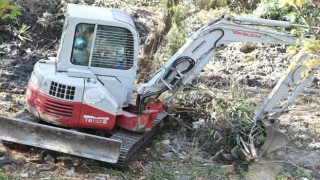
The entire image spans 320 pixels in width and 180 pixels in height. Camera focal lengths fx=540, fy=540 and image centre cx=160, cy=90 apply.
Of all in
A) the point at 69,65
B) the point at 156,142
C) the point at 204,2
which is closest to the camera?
the point at 69,65

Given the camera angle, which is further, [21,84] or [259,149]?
[21,84]

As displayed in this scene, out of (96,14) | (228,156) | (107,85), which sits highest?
(96,14)

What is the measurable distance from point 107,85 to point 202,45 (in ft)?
4.79

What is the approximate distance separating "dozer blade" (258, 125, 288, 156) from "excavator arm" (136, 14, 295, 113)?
1.28 meters

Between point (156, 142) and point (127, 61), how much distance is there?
1.47 meters

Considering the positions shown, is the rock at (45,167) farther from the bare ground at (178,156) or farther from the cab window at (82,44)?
the cab window at (82,44)

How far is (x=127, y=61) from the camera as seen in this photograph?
7617 mm

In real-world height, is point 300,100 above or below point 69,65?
below

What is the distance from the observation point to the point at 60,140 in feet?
23.3

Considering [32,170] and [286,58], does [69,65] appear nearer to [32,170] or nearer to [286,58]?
[32,170]

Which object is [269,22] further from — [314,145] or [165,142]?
[165,142]

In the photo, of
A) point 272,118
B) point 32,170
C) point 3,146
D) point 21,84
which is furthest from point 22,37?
point 272,118

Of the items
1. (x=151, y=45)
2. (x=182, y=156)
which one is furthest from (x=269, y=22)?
(x=151, y=45)

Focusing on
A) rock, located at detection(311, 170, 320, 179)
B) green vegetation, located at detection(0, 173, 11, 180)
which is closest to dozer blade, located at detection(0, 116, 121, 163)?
green vegetation, located at detection(0, 173, 11, 180)
